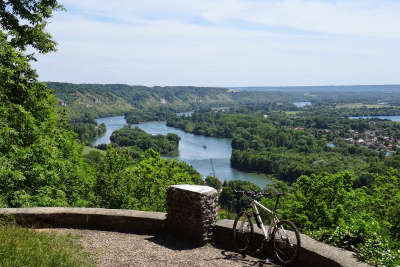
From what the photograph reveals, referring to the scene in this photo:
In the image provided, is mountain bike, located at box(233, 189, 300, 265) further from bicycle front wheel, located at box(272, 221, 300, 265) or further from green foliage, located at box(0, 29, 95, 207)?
green foliage, located at box(0, 29, 95, 207)

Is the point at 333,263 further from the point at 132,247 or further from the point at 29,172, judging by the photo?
the point at 29,172

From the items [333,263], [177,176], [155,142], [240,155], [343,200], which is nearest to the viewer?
[333,263]

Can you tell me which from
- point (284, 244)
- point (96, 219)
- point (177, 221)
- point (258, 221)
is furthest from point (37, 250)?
point (284, 244)

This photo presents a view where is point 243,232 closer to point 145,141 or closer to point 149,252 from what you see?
point 149,252

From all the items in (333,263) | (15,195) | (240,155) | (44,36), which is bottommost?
(240,155)

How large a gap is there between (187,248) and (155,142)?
9852 centimetres

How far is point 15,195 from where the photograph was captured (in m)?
10.4

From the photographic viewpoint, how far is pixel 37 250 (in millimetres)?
4832

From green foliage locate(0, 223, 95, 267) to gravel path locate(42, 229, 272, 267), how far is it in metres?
0.40

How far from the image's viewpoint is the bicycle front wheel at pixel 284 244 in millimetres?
5172

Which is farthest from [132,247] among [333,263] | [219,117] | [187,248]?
[219,117]

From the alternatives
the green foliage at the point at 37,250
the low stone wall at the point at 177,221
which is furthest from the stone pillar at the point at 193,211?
the green foliage at the point at 37,250

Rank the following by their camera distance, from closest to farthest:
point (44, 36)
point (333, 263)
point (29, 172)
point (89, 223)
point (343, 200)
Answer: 1. point (333, 263)
2. point (89, 223)
3. point (44, 36)
4. point (29, 172)
5. point (343, 200)

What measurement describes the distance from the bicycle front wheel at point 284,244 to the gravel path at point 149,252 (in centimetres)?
37
